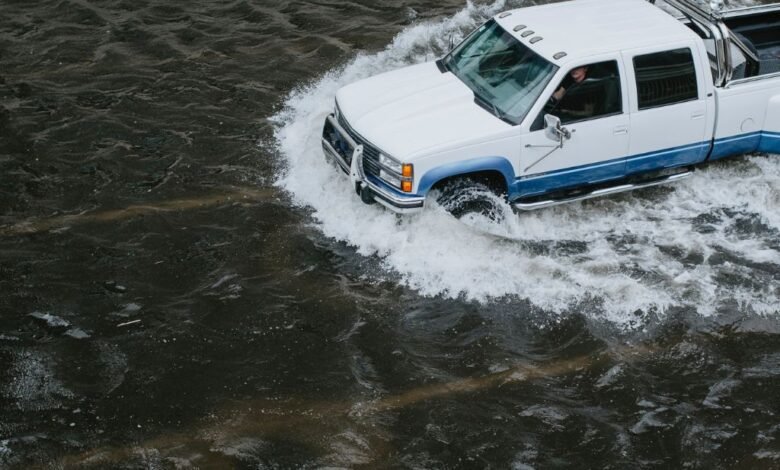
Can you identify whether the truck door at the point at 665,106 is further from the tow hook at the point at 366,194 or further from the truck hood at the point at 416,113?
the tow hook at the point at 366,194

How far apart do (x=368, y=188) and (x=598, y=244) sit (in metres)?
2.51

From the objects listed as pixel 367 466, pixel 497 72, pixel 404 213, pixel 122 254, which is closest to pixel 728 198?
pixel 497 72

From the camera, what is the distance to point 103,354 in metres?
7.49

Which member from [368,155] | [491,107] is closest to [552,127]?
[491,107]

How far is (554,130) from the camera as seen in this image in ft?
27.9

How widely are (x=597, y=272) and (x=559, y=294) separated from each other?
563 mm

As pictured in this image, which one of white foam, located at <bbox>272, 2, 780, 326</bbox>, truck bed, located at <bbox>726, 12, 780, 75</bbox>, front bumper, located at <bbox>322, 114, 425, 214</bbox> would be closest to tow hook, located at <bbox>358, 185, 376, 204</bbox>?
front bumper, located at <bbox>322, 114, 425, 214</bbox>

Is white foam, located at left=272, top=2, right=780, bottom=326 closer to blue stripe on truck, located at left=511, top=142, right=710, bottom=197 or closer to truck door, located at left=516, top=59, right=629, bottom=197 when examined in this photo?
blue stripe on truck, located at left=511, top=142, right=710, bottom=197

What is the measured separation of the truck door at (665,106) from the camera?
8.85 m

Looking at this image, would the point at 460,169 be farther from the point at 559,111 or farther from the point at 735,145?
the point at 735,145

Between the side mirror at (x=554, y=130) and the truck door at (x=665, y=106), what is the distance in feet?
2.74

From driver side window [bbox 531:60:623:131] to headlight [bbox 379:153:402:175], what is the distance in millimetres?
1414

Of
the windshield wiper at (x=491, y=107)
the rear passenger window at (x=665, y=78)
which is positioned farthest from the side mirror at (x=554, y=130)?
the rear passenger window at (x=665, y=78)

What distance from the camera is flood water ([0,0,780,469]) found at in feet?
22.5
